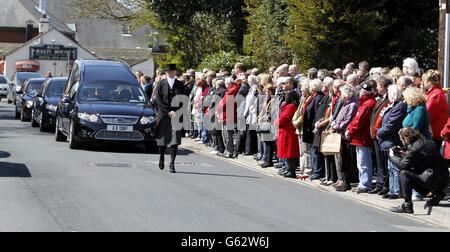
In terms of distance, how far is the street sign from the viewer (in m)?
83.8

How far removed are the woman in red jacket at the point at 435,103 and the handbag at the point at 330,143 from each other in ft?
5.87

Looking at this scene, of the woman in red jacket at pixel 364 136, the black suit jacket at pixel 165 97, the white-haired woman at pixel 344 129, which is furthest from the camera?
the black suit jacket at pixel 165 97

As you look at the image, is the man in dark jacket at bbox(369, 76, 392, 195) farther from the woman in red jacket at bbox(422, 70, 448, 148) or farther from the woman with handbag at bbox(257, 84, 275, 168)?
the woman with handbag at bbox(257, 84, 275, 168)

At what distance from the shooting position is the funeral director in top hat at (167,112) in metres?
17.7

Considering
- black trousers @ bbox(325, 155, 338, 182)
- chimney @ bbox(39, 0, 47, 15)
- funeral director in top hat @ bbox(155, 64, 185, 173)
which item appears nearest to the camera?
black trousers @ bbox(325, 155, 338, 182)

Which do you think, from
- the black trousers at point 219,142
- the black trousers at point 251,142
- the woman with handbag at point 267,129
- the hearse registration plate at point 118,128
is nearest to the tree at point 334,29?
the black trousers at point 219,142

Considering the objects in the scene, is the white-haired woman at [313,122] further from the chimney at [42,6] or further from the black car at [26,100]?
the chimney at [42,6]

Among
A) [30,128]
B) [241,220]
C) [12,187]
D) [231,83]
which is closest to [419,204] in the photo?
[241,220]

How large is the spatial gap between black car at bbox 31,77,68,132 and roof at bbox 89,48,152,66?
64577mm

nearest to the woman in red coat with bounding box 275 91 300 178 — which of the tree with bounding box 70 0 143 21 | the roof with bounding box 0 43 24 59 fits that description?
the tree with bounding box 70 0 143 21

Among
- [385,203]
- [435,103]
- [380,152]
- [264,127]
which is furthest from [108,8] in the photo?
[385,203]

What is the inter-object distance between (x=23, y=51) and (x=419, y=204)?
262 feet

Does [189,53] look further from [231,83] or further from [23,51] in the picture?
[23,51]

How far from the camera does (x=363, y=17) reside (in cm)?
2511
